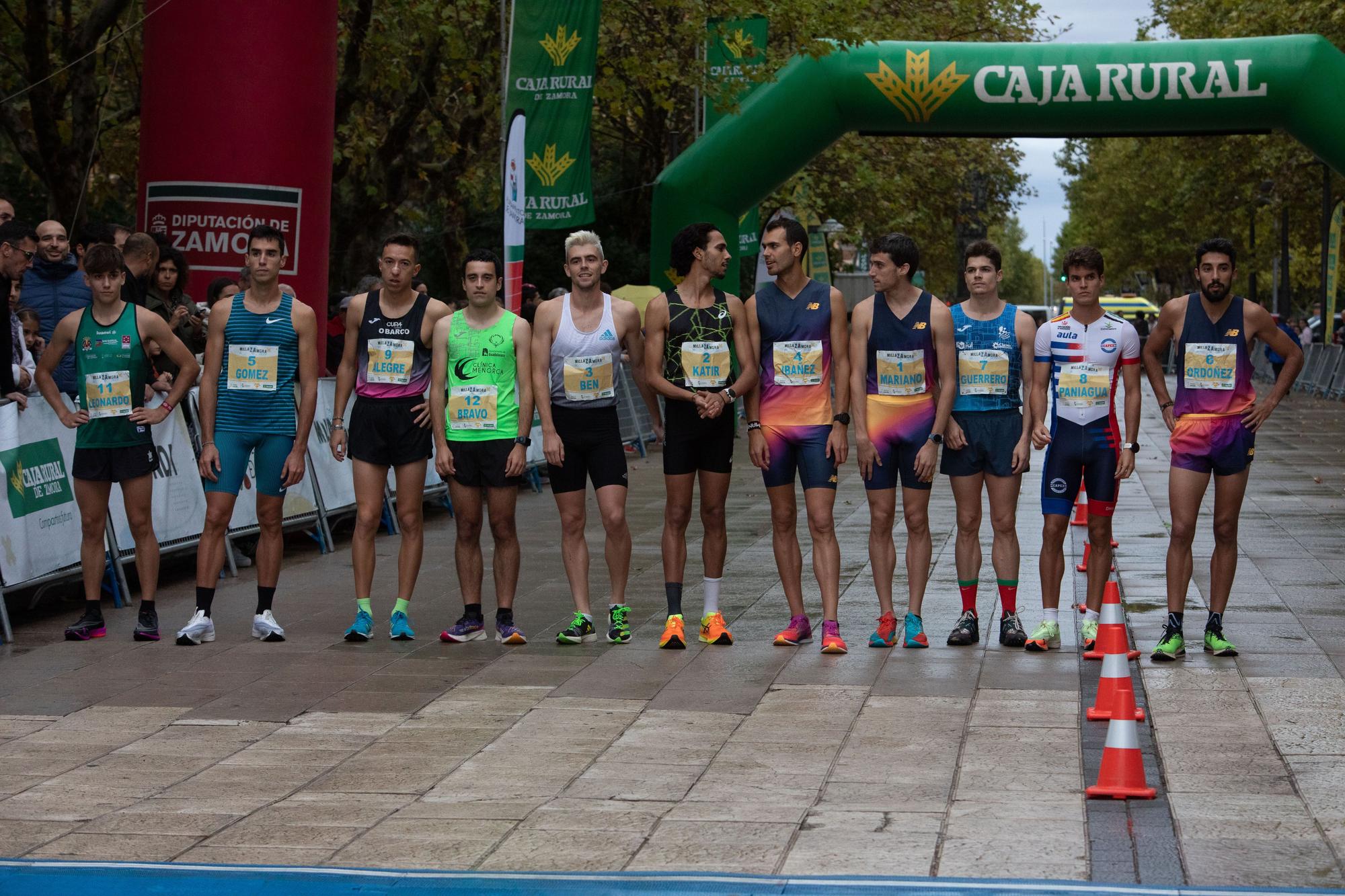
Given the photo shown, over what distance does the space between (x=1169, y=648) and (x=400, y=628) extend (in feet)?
12.2

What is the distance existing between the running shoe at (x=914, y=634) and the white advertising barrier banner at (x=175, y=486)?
4.45m

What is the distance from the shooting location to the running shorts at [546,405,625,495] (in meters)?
8.61

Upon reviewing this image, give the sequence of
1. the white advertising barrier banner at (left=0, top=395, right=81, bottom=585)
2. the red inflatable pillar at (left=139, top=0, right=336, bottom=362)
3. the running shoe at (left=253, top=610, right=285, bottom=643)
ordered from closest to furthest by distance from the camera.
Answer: the running shoe at (left=253, top=610, right=285, bottom=643) < the white advertising barrier banner at (left=0, top=395, right=81, bottom=585) < the red inflatable pillar at (left=139, top=0, right=336, bottom=362)

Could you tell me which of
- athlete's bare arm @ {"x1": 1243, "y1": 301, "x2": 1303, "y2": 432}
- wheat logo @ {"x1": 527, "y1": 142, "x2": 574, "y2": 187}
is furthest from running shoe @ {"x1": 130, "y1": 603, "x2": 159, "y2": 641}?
wheat logo @ {"x1": 527, "y1": 142, "x2": 574, "y2": 187}

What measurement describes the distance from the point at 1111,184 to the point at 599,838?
65.7m

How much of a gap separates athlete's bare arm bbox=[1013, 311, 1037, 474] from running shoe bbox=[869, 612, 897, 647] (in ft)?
3.06

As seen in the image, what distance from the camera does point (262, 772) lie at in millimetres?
6109

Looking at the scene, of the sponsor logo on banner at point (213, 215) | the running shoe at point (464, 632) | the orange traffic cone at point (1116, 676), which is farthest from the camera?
the sponsor logo on banner at point (213, 215)

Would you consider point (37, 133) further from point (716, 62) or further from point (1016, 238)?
point (1016, 238)

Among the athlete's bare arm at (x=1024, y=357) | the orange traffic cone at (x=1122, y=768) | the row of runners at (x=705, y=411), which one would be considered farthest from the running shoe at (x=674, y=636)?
the orange traffic cone at (x=1122, y=768)

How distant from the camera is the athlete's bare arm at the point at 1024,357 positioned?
843cm

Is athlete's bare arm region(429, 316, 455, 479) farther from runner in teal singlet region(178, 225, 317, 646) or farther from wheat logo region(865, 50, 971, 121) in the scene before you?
wheat logo region(865, 50, 971, 121)

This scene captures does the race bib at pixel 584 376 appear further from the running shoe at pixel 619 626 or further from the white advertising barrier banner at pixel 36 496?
the white advertising barrier banner at pixel 36 496

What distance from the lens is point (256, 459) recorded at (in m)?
8.83
